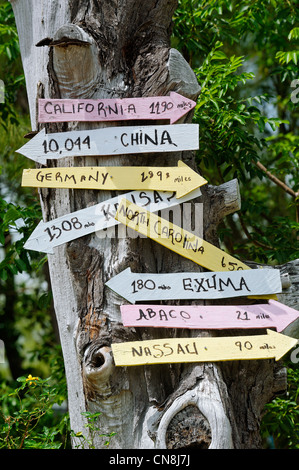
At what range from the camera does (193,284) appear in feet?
6.73

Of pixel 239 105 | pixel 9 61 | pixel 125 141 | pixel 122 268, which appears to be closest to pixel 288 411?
pixel 122 268

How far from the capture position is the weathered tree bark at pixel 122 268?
1911 millimetres

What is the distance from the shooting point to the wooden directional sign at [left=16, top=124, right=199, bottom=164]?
2.10m

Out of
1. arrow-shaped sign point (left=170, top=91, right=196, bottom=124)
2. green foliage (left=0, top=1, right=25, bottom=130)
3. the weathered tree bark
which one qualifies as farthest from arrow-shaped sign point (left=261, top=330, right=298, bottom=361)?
green foliage (left=0, top=1, right=25, bottom=130)

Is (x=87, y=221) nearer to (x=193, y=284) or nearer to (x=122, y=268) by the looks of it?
(x=122, y=268)

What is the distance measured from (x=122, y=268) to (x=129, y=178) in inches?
13.0

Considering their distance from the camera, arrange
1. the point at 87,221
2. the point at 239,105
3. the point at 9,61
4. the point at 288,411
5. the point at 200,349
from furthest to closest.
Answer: the point at 9,61 < the point at 239,105 < the point at 288,411 < the point at 87,221 < the point at 200,349

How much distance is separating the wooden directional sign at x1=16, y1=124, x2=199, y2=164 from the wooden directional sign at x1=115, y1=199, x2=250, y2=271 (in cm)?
21

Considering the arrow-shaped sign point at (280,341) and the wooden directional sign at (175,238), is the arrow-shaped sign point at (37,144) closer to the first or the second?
the wooden directional sign at (175,238)

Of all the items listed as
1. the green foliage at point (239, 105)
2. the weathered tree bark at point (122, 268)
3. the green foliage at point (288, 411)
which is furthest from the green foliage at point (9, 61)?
the green foliage at point (288, 411)

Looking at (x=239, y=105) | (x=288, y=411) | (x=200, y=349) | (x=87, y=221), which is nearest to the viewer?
(x=200, y=349)

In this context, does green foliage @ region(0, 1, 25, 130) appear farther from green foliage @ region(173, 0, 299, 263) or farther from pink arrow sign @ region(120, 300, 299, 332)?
pink arrow sign @ region(120, 300, 299, 332)

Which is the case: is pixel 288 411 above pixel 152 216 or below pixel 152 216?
below

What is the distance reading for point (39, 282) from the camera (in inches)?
223
